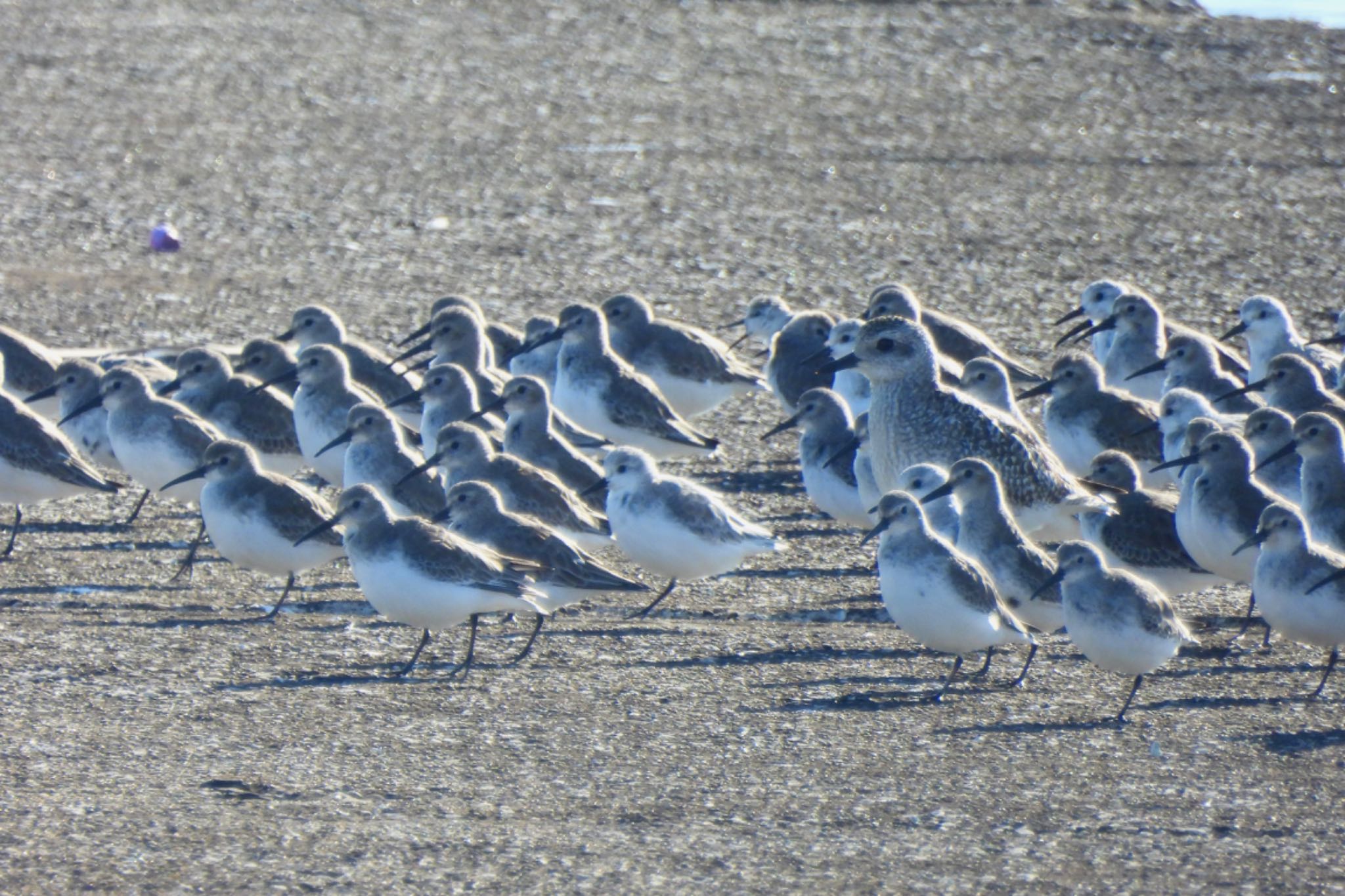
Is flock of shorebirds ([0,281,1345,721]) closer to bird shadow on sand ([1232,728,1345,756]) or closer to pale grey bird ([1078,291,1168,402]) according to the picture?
pale grey bird ([1078,291,1168,402])

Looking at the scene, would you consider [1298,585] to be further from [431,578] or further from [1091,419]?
[431,578]

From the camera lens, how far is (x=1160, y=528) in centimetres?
783

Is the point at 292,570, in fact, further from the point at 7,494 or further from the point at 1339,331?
the point at 1339,331

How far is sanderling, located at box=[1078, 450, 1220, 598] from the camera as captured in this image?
25.3 ft

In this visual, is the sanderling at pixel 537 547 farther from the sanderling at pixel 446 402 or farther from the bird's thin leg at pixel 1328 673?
the bird's thin leg at pixel 1328 673

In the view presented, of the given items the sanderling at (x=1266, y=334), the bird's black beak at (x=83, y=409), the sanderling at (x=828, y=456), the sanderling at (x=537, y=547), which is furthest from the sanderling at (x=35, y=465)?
the sanderling at (x=1266, y=334)

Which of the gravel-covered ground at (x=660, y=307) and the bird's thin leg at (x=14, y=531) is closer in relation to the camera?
the gravel-covered ground at (x=660, y=307)

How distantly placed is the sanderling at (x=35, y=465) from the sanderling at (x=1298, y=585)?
4927mm

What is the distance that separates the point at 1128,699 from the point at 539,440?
3.50m

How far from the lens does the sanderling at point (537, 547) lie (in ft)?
23.7

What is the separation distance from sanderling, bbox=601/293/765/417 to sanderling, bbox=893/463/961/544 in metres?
3.02

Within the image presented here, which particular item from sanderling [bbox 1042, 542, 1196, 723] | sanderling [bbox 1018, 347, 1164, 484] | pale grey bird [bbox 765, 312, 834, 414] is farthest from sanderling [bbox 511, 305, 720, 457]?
sanderling [bbox 1042, 542, 1196, 723]

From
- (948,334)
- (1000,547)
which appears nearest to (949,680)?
(1000,547)

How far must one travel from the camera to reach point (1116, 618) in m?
6.31
